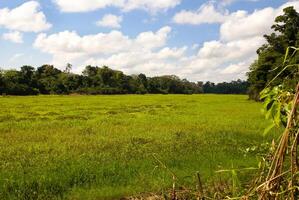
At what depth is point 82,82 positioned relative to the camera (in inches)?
4129

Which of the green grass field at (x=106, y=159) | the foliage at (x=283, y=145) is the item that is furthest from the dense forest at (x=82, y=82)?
the foliage at (x=283, y=145)

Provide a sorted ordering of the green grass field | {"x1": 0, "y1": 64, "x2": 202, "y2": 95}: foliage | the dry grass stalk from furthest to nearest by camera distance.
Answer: {"x1": 0, "y1": 64, "x2": 202, "y2": 95}: foliage → the green grass field → the dry grass stalk

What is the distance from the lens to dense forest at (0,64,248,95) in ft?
293

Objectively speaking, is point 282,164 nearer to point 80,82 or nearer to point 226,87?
point 80,82

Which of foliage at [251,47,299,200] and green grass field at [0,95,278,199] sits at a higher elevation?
foliage at [251,47,299,200]

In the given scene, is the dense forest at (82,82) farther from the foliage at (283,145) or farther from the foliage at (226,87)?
the foliage at (283,145)

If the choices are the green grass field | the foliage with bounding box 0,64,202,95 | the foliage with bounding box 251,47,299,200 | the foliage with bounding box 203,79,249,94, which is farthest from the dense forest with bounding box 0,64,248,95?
the foliage with bounding box 251,47,299,200

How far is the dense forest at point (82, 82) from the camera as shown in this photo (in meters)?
89.2

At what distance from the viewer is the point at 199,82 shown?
583 ft

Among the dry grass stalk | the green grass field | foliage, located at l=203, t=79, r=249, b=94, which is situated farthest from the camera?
foliage, located at l=203, t=79, r=249, b=94

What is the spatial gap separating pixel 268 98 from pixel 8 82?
87256 mm

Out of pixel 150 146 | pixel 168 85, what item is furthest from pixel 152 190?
pixel 168 85

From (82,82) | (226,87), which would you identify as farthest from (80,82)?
(226,87)

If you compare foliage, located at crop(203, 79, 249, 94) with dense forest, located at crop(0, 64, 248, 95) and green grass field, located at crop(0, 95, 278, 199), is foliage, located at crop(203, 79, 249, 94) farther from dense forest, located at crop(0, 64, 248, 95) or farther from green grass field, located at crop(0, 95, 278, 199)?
green grass field, located at crop(0, 95, 278, 199)
